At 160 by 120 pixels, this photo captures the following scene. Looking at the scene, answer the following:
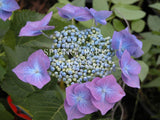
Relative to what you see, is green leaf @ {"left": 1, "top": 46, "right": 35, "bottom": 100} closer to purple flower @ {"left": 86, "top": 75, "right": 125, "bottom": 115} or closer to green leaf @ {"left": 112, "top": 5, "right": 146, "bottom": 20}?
purple flower @ {"left": 86, "top": 75, "right": 125, "bottom": 115}

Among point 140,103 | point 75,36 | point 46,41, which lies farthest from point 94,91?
point 140,103

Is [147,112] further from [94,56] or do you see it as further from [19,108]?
[94,56]

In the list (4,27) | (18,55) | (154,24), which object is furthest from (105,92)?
(154,24)

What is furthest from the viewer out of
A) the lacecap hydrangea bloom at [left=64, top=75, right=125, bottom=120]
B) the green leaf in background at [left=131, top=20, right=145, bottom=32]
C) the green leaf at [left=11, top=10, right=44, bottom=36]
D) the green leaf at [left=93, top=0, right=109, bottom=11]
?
the green leaf in background at [left=131, top=20, right=145, bottom=32]

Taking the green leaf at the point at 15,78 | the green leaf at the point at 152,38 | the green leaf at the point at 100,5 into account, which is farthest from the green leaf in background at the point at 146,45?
the green leaf at the point at 15,78

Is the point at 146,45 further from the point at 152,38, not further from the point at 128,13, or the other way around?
the point at 128,13

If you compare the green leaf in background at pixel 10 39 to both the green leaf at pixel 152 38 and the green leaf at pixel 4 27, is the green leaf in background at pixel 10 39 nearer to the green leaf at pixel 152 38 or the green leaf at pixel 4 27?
the green leaf at pixel 4 27

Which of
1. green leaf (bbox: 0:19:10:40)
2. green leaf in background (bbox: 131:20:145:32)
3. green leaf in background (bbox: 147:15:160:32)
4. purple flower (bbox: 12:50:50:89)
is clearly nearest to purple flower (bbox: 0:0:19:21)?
green leaf (bbox: 0:19:10:40)
